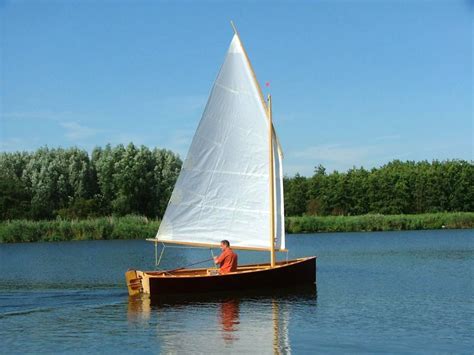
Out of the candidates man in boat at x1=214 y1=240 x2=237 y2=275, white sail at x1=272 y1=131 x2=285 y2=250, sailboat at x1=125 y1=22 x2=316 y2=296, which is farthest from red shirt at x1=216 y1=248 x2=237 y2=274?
white sail at x1=272 y1=131 x2=285 y2=250

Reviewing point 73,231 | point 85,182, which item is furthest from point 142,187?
point 73,231

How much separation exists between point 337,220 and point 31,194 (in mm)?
31815

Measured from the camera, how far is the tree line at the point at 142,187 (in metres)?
71.5

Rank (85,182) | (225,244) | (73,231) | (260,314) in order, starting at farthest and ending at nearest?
(85,182)
(73,231)
(225,244)
(260,314)

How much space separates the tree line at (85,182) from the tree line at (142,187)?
99 mm

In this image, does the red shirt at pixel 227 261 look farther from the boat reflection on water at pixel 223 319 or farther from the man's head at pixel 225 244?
the boat reflection on water at pixel 223 319

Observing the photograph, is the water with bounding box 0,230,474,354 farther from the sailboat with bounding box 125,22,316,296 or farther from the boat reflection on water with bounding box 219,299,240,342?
the sailboat with bounding box 125,22,316,296

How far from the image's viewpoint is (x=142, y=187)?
7269cm

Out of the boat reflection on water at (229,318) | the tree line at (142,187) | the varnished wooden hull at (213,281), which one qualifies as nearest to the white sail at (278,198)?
the varnished wooden hull at (213,281)

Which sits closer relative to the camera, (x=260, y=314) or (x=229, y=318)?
(x=229, y=318)

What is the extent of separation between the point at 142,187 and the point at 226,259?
50120 millimetres

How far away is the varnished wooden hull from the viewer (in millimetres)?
22578

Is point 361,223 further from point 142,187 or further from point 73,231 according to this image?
point 73,231

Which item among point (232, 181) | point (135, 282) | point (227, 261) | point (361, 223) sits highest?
point (232, 181)
